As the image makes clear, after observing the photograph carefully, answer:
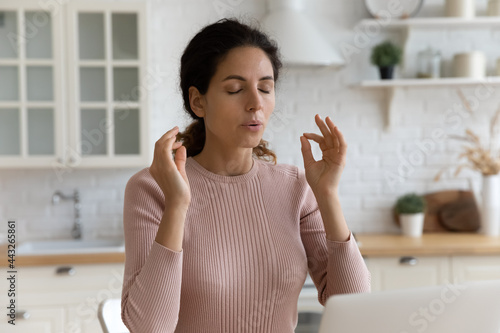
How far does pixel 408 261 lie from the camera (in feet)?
9.67

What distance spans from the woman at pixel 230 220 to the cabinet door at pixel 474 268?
1.79 m

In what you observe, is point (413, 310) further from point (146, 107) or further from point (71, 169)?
point (71, 169)

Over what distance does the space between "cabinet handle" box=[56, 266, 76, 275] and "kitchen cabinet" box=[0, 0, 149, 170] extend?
22.3 inches

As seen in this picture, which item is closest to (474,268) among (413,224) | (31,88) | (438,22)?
(413,224)

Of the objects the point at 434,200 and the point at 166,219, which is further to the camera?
the point at 434,200

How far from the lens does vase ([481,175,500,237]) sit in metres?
3.26

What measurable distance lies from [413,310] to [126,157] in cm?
251

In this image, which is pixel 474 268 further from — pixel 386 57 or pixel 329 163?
pixel 329 163

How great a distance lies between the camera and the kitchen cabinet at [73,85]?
3.05m

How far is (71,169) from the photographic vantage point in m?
3.40

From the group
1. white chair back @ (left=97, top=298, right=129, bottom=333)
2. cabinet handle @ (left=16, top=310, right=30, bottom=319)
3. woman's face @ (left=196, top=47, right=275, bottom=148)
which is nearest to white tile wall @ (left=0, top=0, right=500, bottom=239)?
cabinet handle @ (left=16, top=310, right=30, bottom=319)

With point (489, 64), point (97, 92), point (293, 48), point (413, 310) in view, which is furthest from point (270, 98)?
point (489, 64)

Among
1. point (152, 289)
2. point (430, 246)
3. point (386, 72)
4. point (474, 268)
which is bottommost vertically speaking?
point (474, 268)

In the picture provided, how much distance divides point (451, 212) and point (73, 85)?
229 cm
